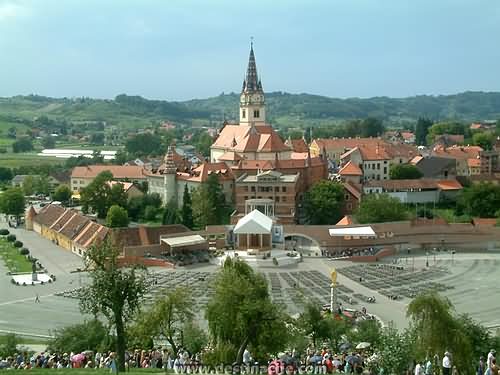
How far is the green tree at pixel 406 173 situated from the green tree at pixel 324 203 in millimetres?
18015

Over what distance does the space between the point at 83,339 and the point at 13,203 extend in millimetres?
47476

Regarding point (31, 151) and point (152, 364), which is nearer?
point (152, 364)

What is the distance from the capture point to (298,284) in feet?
152

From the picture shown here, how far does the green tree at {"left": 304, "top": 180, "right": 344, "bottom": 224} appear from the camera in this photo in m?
63.8

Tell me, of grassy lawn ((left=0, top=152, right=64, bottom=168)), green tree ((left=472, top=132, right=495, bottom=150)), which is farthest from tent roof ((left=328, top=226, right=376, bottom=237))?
grassy lawn ((left=0, top=152, right=64, bottom=168))

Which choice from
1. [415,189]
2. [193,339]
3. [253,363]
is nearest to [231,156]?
[415,189]

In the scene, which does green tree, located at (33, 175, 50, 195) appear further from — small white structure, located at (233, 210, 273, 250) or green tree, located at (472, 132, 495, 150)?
green tree, located at (472, 132, 495, 150)

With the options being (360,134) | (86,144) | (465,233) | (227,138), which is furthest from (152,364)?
(86,144)

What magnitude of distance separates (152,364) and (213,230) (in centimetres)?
3454

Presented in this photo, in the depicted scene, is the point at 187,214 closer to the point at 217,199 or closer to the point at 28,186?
the point at 217,199

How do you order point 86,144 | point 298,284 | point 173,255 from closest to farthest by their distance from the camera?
point 298,284, point 173,255, point 86,144

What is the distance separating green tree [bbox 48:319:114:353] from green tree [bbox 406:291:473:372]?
34.4 feet

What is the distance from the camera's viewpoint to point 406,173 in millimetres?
81562

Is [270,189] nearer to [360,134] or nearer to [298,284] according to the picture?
[298,284]
